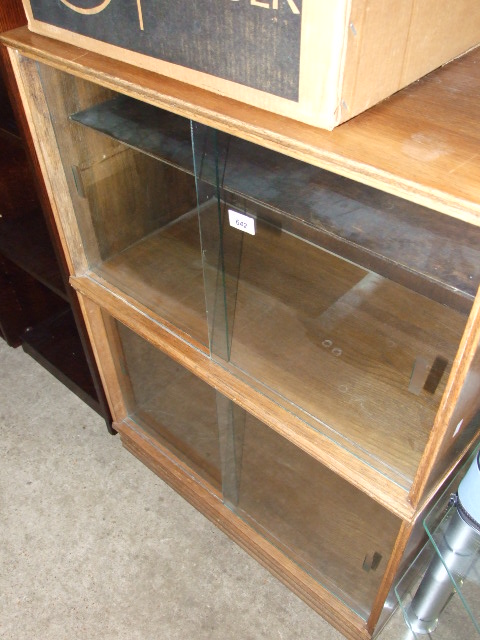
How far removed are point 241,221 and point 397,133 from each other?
354 mm

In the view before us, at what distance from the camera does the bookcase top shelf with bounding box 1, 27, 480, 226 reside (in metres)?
0.56

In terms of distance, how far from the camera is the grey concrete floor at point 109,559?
1356mm

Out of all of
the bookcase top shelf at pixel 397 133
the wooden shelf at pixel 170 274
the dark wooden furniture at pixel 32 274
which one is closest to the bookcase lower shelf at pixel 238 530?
the dark wooden furniture at pixel 32 274

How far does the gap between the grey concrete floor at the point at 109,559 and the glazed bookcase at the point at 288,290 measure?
0.08m

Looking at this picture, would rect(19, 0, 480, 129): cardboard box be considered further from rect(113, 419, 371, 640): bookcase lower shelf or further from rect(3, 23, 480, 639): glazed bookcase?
rect(113, 419, 371, 640): bookcase lower shelf

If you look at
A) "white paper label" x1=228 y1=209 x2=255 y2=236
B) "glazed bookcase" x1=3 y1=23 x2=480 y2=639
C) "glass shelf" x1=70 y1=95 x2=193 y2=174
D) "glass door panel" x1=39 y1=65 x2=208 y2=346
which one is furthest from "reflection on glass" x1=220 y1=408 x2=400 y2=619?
"glass shelf" x1=70 y1=95 x2=193 y2=174

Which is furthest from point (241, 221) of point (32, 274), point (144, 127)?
point (32, 274)

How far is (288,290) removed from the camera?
108 centimetres

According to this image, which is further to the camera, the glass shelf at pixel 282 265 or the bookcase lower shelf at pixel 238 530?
the bookcase lower shelf at pixel 238 530

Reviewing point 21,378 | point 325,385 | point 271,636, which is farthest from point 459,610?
point 21,378

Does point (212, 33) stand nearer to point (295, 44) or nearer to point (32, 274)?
point (295, 44)

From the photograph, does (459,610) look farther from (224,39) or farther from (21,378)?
(21,378)

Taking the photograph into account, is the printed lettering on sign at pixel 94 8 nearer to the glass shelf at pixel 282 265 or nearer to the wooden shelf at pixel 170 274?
the glass shelf at pixel 282 265

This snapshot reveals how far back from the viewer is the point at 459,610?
1196mm
